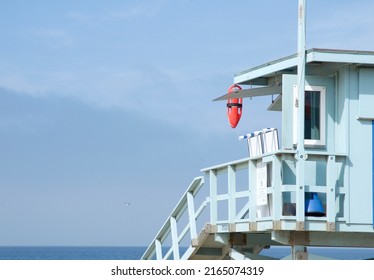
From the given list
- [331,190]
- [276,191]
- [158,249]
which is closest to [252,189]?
[276,191]

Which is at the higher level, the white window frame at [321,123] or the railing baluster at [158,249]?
the white window frame at [321,123]

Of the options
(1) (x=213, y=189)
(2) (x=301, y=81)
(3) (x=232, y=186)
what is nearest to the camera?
(2) (x=301, y=81)

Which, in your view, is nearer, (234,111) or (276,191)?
(276,191)

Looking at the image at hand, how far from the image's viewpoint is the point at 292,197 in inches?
767

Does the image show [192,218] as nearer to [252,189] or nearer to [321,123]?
[252,189]

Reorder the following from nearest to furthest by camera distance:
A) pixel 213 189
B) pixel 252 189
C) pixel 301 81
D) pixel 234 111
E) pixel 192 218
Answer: pixel 301 81, pixel 252 189, pixel 213 189, pixel 192 218, pixel 234 111

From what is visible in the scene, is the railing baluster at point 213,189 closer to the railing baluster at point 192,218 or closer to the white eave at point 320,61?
the railing baluster at point 192,218

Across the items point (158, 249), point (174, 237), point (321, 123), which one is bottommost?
point (158, 249)

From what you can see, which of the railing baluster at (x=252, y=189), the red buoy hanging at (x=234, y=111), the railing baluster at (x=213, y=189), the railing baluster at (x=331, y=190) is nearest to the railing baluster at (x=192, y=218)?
the railing baluster at (x=213, y=189)

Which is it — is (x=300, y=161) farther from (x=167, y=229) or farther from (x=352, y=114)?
(x=167, y=229)
